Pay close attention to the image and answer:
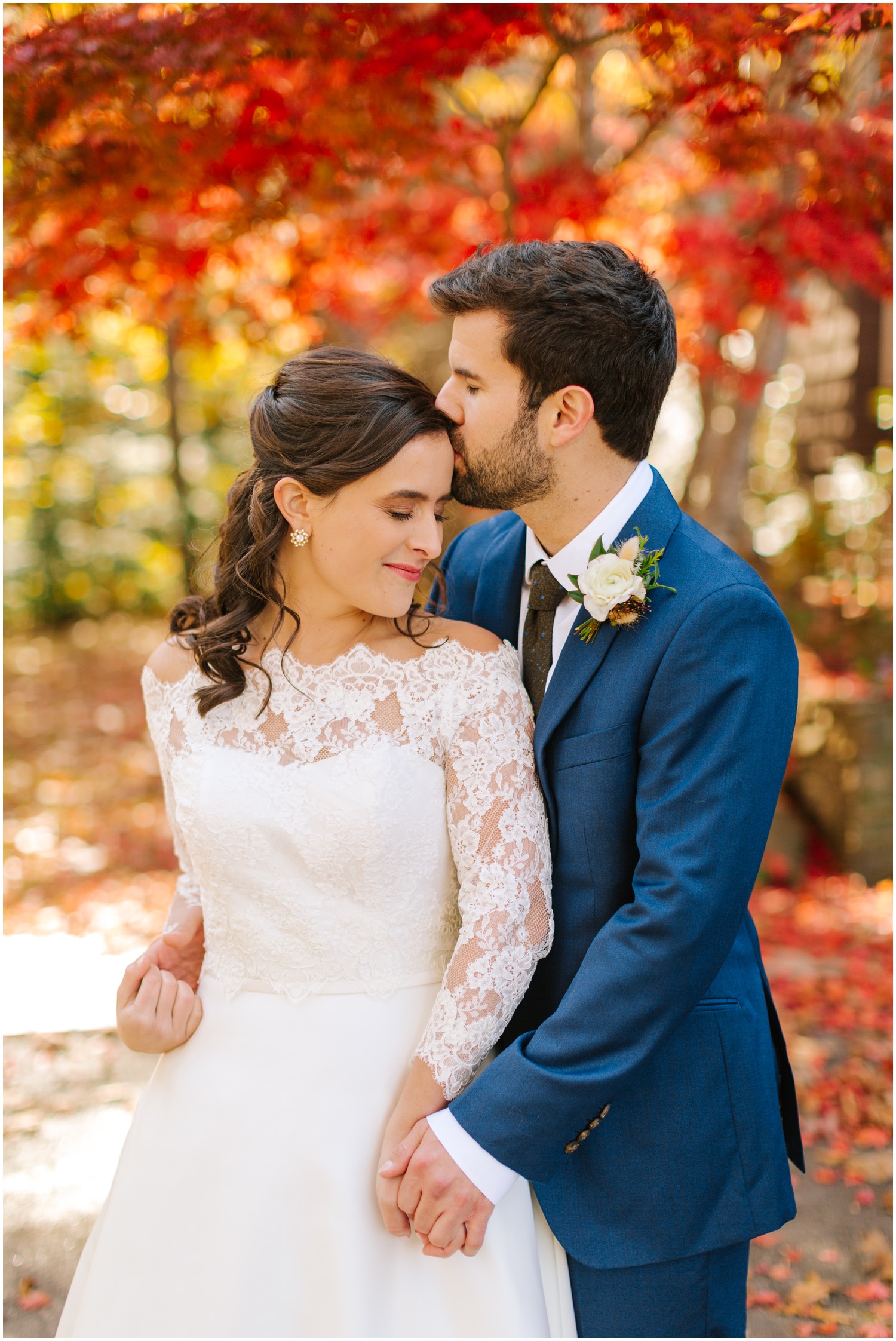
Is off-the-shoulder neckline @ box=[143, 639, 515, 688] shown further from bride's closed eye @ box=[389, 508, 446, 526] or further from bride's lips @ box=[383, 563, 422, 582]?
bride's closed eye @ box=[389, 508, 446, 526]

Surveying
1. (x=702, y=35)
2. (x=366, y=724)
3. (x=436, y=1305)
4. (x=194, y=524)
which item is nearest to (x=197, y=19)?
(x=702, y=35)

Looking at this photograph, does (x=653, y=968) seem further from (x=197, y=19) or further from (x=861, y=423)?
(x=861, y=423)

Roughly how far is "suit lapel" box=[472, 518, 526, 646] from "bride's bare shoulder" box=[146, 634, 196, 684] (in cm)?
68

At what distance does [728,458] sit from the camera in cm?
532

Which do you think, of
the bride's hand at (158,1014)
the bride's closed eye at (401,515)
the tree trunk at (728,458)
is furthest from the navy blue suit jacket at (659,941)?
the tree trunk at (728,458)

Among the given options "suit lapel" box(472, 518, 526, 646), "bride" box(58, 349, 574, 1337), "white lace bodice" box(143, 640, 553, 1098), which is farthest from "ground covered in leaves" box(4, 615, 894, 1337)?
"suit lapel" box(472, 518, 526, 646)

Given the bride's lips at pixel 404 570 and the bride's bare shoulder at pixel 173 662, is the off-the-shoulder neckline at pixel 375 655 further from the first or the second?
the bride's lips at pixel 404 570

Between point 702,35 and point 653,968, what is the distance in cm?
278

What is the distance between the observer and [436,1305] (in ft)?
6.29

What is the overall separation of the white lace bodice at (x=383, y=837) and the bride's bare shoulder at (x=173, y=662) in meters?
0.18

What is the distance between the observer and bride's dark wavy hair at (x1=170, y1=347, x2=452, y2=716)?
202 centimetres

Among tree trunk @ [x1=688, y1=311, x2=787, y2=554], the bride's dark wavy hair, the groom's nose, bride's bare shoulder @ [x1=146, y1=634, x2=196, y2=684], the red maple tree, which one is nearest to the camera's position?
the bride's dark wavy hair

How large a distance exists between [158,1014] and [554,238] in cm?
361

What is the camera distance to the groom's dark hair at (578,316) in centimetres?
207
